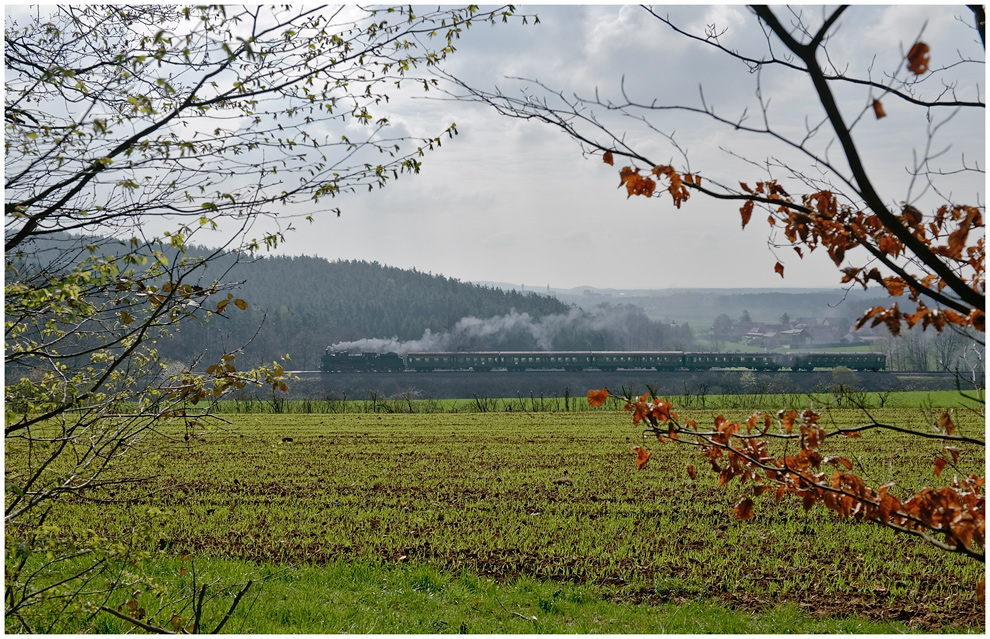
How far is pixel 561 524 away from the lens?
9.21 metres

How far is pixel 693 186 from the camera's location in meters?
2.62

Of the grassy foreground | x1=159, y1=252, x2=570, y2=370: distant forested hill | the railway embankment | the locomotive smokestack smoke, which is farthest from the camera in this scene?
x1=159, y1=252, x2=570, y2=370: distant forested hill

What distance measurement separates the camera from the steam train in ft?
174

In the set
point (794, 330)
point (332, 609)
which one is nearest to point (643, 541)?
point (332, 609)

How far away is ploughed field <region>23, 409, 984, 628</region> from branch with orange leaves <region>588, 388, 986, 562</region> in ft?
0.84

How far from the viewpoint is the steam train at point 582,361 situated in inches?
2094

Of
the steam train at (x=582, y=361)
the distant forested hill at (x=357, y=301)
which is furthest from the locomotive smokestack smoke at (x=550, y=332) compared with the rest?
the steam train at (x=582, y=361)

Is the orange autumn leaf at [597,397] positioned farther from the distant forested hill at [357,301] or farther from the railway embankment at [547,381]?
the distant forested hill at [357,301]

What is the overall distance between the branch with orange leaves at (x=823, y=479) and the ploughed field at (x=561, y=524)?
257 millimetres

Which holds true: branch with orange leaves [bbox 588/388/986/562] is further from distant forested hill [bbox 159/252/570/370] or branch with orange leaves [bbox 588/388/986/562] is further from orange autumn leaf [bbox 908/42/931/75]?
distant forested hill [bbox 159/252/570/370]

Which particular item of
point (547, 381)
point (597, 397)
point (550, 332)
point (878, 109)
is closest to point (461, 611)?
point (597, 397)

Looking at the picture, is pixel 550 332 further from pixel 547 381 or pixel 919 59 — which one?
pixel 919 59

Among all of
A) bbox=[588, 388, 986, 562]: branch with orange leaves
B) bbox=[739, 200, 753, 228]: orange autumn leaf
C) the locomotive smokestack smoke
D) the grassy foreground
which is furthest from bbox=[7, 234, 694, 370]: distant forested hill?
bbox=[739, 200, 753, 228]: orange autumn leaf

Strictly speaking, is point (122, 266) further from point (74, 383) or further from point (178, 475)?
point (178, 475)
